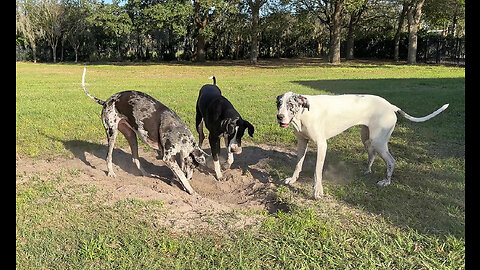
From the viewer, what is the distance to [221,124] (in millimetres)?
5570

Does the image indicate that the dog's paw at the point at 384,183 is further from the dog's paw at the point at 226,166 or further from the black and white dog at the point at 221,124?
the dog's paw at the point at 226,166

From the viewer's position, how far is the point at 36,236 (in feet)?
12.8

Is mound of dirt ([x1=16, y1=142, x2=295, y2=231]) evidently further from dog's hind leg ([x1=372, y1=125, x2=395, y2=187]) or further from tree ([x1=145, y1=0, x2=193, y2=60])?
tree ([x1=145, y1=0, x2=193, y2=60])

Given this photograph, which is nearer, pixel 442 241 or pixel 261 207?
pixel 442 241

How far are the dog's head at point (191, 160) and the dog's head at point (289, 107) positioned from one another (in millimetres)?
1398

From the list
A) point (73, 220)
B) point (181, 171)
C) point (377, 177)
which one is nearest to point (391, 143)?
point (377, 177)

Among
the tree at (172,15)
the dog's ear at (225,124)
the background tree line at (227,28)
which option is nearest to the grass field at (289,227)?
the dog's ear at (225,124)

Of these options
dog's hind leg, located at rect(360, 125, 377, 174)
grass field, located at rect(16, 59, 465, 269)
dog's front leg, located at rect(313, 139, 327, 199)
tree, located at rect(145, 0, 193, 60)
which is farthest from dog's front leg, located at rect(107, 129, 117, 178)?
tree, located at rect(145, 0, 193, 60)

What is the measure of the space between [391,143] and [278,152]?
2307 mm

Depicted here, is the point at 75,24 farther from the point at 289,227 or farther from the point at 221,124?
the point at 289,227

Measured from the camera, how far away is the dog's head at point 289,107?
4559 mm

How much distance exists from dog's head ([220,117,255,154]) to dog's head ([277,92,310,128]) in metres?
0.92

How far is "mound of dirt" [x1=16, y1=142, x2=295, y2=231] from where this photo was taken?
14.3ft
